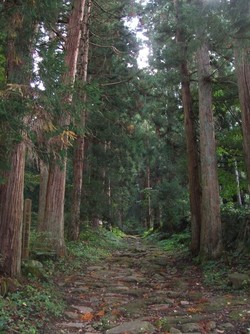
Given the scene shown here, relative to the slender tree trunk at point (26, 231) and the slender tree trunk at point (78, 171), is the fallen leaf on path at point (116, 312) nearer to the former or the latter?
the slender tree trunk at point (26, 231)

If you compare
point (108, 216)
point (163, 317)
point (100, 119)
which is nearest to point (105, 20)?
point (100, 119)

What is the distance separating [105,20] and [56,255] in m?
8.92

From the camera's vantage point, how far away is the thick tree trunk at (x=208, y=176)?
32.8 ft

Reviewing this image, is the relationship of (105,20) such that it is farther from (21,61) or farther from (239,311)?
(239,311)

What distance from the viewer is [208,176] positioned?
10383 mm

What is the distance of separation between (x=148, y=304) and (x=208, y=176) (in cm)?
491

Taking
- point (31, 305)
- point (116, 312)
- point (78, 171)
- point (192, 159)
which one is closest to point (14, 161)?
point (31, 305)

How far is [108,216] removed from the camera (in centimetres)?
1686

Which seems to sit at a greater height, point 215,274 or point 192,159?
point 192,159

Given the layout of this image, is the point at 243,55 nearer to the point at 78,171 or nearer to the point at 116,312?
the point at 116,312

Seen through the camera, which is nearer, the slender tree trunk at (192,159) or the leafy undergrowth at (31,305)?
the leafy undergrowth at (31,305)

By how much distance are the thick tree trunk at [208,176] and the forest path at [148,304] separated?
0.80 m

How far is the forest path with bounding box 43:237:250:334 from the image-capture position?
16.3 feet

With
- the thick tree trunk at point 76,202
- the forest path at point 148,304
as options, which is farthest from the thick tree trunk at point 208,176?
the thick tree trunk at point 76,202
